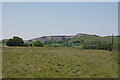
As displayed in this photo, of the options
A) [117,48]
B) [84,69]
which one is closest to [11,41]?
[117,48]

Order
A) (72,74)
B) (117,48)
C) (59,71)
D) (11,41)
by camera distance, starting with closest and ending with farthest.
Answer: (72,74) → (59,71) → (117,48) → (11,41)

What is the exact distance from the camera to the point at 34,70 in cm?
1579

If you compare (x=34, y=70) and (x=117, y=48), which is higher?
(x=117, y=48)

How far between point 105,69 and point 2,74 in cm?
1073

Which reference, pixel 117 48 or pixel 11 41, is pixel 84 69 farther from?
pixel 11 41

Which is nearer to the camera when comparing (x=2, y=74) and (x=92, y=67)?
(x=2, y=74)

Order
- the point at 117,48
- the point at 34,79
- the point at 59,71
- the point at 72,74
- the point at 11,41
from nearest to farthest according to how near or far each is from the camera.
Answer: the point at 34,79, the point at 72,74, the point at 59,71, the point at 117,48, the point at 11,41

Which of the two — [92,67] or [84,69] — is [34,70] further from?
[92,67]

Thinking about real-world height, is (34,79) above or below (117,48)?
below

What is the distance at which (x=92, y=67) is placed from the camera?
17531mm

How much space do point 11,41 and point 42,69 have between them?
124 ft

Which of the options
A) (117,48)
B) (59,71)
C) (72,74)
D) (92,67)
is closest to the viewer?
(72,74)

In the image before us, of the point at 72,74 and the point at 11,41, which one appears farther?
the point at 11,41

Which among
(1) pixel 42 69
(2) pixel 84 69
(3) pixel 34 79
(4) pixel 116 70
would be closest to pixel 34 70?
(1) pixel 42 69
